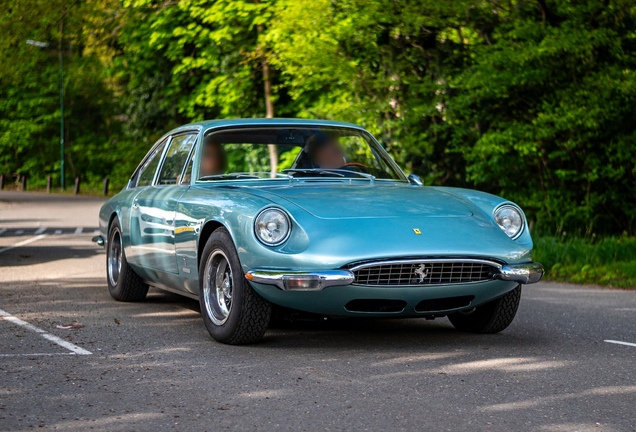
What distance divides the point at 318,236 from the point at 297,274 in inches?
10.9

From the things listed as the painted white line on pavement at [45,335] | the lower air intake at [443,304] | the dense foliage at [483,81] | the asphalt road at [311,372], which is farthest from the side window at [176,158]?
the dense foliage at [483,81]

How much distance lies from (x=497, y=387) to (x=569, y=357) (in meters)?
1.08

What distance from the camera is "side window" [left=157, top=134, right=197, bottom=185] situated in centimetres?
714

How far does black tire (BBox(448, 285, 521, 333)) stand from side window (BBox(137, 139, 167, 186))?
3.04 meters

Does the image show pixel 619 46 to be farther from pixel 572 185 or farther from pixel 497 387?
pixel 497 387

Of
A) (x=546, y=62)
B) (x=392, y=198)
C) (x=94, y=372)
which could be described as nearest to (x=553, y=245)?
(x=546, y=62)

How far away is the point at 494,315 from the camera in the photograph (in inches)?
246

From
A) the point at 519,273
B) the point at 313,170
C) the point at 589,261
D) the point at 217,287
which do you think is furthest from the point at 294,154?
the point at 589,261

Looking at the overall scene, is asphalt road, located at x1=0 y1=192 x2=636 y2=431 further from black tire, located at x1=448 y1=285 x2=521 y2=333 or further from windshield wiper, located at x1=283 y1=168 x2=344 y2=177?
windshield wiper, located at x1=283 y1=168 x2=344 y2=177

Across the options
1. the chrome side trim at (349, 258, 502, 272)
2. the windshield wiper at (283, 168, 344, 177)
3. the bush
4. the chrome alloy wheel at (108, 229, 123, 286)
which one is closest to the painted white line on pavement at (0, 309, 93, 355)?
the chrome alloy wheel at (108, 229, 123, 286)

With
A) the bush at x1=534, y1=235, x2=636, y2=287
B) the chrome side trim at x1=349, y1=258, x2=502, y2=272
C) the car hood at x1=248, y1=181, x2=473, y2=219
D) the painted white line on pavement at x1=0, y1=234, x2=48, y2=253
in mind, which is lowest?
the painted white line on pavement at x1=0, y1=234, x2=48, y2=253

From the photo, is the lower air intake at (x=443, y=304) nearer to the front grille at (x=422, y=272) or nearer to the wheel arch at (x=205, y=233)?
the front grille at (x=422, y=272)

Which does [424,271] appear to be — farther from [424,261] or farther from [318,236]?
[318,236]

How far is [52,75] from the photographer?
4591 centimetres
